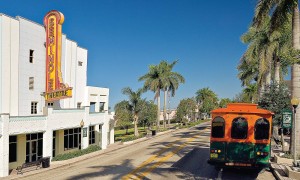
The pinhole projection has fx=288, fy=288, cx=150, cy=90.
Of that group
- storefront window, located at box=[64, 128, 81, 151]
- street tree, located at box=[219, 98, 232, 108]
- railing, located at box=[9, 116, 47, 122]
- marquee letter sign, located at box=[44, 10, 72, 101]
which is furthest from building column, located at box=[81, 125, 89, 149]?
street tree, located at box=[219, 98, 232, 108]

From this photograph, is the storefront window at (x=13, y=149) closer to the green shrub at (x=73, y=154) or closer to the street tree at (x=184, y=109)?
the green shrub at (x=73, y=154)

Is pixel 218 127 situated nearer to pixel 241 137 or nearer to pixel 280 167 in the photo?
pixel 241 137

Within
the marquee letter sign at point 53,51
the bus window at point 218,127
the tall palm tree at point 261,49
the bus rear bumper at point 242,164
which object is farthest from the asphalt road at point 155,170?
the tall palm tree at point 261,49

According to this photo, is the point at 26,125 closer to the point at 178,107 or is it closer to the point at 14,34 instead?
the point at 14,34

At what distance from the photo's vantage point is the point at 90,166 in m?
21.4

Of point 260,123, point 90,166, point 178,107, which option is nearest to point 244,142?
point 260,123

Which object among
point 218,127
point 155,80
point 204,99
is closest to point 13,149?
point 218,127

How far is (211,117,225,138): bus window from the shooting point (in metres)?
15.8

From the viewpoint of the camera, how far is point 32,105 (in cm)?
2878

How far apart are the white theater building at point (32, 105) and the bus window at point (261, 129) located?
17.0 m

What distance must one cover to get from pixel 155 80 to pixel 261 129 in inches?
1575

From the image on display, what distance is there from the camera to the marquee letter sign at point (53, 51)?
28.8 metres

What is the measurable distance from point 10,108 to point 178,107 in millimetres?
56806

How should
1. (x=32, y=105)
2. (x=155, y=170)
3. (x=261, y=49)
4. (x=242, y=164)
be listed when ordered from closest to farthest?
(x=242, y=164) < (x=155, y=170) < (x=32, y=105) < (x=261, y=49)
